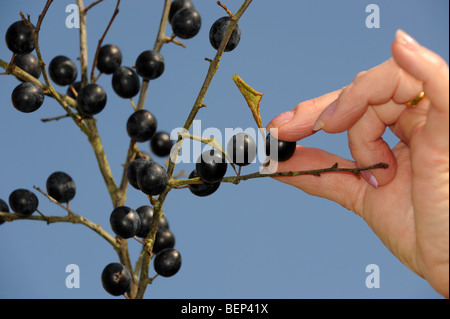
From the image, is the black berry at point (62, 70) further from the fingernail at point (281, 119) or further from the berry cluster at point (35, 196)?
the fingernail at point (281, 119)

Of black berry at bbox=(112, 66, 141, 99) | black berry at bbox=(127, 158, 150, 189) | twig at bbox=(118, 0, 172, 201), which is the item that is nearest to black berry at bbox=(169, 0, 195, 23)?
twig at bbox=(118, 0, 172, 201)

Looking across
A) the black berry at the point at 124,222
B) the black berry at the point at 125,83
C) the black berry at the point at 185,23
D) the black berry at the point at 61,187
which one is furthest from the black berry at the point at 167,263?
the black berry at the point at 185,23

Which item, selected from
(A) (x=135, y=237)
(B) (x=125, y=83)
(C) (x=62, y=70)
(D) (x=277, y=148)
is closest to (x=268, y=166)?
(D) (x=277, y=148)

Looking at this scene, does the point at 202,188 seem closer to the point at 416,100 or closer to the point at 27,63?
the point at 416,100

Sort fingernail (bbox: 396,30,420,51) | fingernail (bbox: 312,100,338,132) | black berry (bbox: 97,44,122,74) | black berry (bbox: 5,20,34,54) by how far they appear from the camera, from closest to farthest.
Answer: fingernail (bbox: 396,30,420,51) → fingernail (bbox: 312,100,338,132) → black berry (bbox: 5,20,34,54) → black berry (bbox: 97,44,122,74)

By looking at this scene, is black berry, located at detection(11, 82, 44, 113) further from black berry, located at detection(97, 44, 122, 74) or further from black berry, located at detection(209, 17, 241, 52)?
black berry, located at detection(209, 17, 241, 52)

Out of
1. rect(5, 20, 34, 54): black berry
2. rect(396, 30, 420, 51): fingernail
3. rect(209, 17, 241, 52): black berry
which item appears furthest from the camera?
rect(5, 20, 34, 54): black berry
